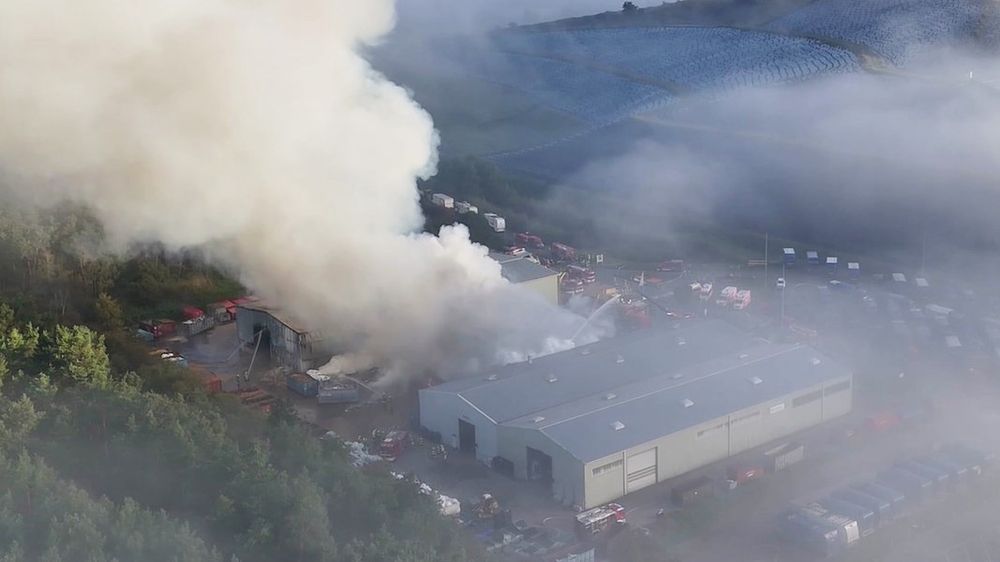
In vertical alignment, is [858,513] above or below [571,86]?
below

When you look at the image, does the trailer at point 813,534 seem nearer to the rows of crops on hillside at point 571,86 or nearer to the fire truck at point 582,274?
the fire truck at point 582,274

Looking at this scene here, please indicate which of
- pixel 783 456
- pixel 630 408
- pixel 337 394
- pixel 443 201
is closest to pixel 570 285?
pixel 443 201

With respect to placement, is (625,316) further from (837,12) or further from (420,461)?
(837,12)

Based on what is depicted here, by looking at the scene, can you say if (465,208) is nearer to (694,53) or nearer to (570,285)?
(570,285)

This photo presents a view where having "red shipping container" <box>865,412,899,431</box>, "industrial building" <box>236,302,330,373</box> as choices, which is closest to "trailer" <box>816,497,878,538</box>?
"red shipping container" <box>865,412,899,431</box>

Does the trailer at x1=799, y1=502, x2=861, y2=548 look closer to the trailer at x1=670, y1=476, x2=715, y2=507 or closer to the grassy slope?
the trailer at x1=670, y1=476, x2=715, y2=507

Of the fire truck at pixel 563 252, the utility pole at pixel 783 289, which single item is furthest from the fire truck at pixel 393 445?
the fire truck at pixel 563 252
